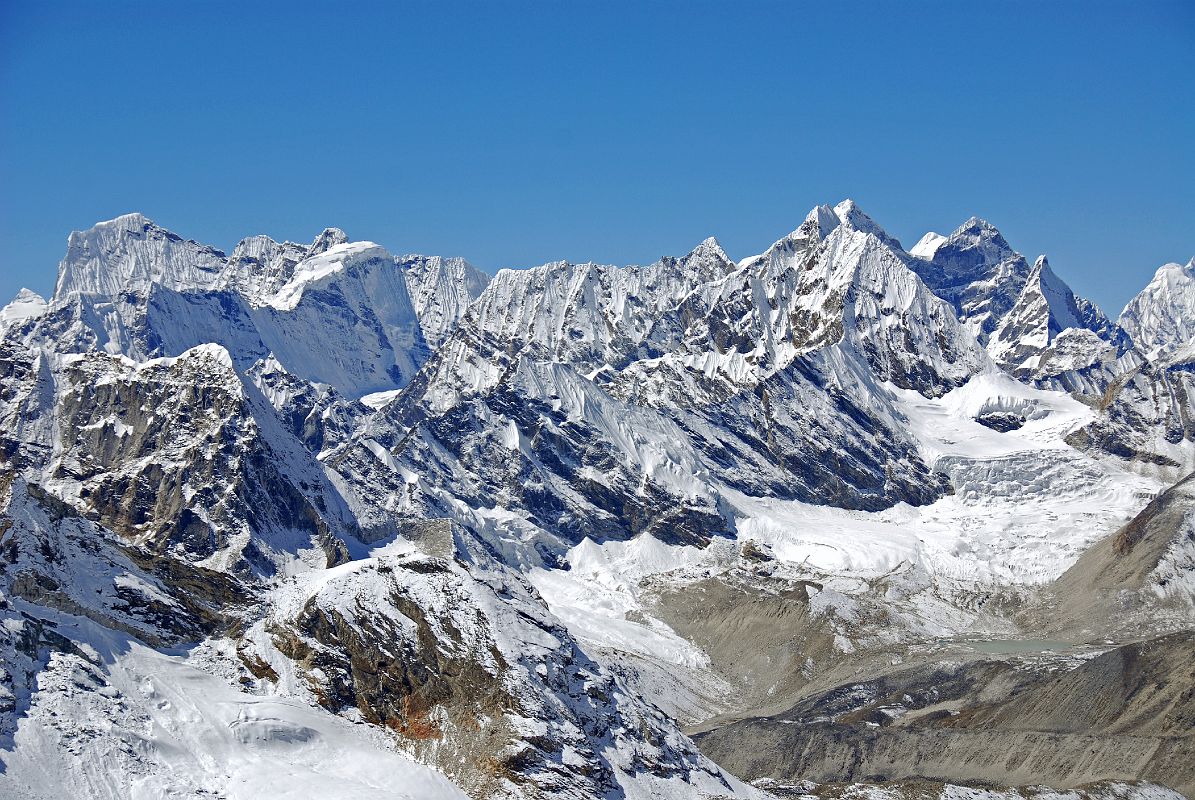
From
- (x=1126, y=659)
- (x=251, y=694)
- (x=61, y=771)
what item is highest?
(x=1126, y=659)

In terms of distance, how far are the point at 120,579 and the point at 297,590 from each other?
15.1m

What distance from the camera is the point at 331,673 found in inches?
4053

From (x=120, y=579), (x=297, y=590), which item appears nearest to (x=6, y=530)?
(x=120, y=579)

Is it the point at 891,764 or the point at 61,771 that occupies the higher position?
the point at 891,764

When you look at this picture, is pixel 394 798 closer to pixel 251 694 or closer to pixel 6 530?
pixel 251 694

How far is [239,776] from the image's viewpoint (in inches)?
3420

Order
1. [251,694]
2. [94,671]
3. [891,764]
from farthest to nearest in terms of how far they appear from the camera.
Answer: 1. [891,764]
2. [251,694]
3. [94,671]

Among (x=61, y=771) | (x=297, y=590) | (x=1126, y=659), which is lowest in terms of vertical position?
(x=61, y=771)

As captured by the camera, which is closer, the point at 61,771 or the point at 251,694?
the point at 61,771

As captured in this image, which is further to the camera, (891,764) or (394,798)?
(891,764)

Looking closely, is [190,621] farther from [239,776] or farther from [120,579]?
[239,776]

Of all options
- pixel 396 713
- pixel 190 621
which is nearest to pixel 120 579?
pixel 190 621

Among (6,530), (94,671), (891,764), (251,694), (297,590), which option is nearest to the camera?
(94,671)

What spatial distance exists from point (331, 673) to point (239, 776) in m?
16.7
